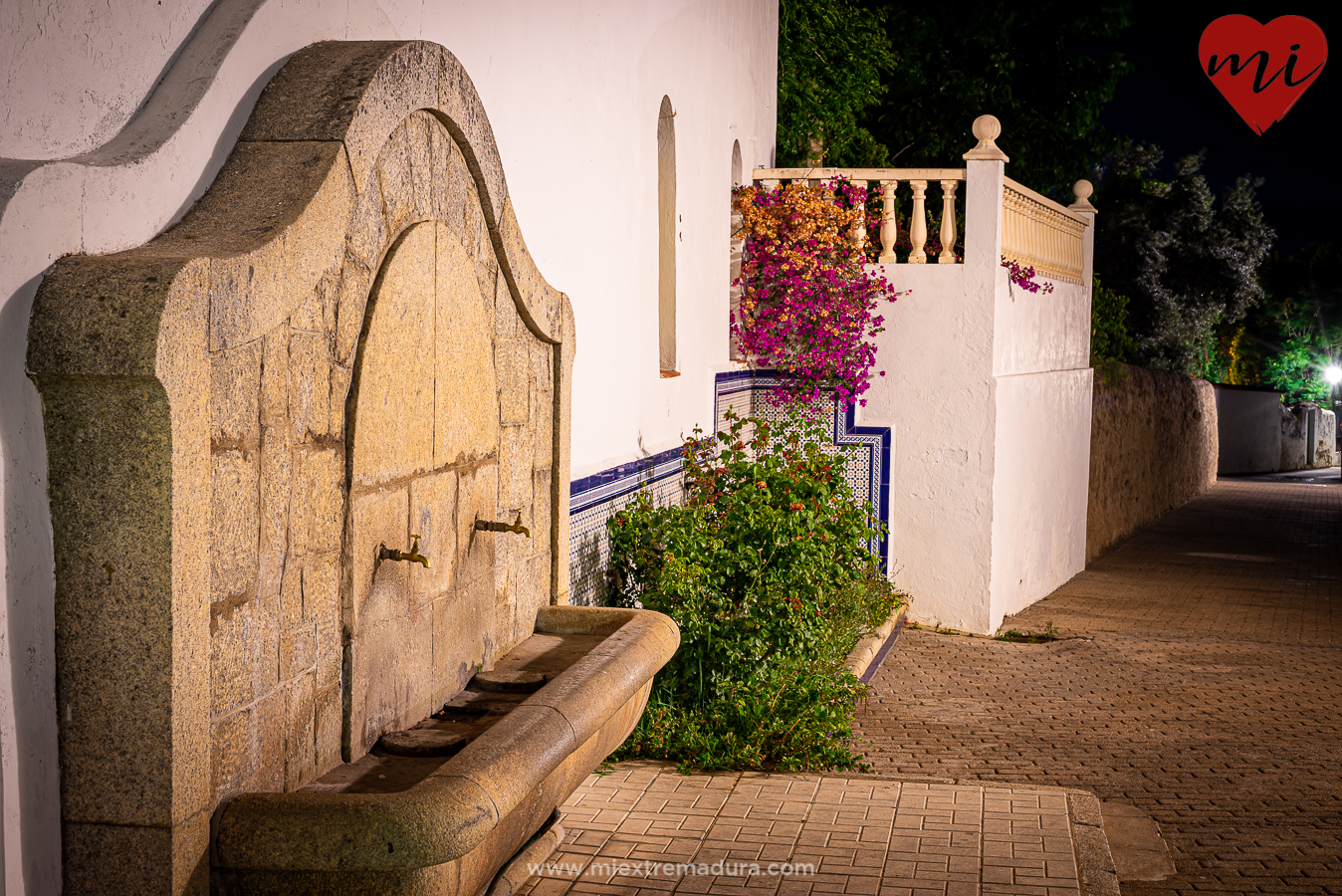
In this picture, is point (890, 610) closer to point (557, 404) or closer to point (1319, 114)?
point (557, 404)

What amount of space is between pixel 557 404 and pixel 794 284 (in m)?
5.20

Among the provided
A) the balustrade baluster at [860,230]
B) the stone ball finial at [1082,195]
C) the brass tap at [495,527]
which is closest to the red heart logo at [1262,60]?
the stone ball finial at [1082,195]

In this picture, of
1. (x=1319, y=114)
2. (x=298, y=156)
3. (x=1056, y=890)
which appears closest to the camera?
(x=298, y=156)

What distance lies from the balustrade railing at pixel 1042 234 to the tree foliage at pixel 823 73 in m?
2.29

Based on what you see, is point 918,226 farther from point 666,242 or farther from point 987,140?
point 666,242

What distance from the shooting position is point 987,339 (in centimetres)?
949

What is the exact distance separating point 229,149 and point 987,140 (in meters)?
7.68

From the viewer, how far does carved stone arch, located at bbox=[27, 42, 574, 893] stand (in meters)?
2.29

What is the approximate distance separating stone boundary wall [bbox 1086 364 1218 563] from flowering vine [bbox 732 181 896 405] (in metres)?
5.97

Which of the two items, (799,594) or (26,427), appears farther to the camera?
(799,594)

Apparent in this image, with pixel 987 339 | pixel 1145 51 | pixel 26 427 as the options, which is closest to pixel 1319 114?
pixel 1145 51

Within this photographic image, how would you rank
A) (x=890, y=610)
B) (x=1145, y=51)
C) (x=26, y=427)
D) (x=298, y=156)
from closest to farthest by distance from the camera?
1. (x=26, y=427)
2. (x=298, y=156)
3. (x=890, y=610)
4. (x=1145, y=51)

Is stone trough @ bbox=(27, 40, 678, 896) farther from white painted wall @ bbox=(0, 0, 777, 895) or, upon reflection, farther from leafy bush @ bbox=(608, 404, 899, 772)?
leafy bush @ bbox=(608, 404, 899, 772)

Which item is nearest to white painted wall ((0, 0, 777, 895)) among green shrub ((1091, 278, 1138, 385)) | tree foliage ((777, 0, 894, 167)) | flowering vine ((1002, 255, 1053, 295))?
flowering vine ((1002, 255, 1053, 295))
